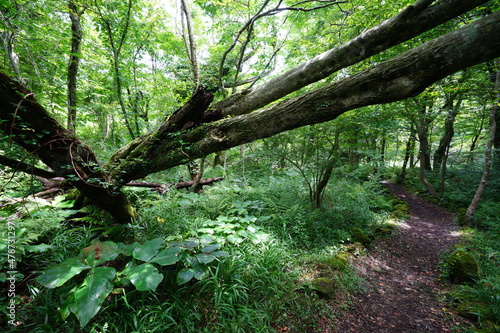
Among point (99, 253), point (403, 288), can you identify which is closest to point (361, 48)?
point (403, 288)

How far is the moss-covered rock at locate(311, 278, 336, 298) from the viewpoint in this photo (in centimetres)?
280

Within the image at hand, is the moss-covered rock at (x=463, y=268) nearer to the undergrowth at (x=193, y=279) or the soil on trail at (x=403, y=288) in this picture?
the soil on trail at (x=403, y=288)

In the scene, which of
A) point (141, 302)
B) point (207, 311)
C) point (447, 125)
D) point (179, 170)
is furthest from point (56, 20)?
point (447, 125)

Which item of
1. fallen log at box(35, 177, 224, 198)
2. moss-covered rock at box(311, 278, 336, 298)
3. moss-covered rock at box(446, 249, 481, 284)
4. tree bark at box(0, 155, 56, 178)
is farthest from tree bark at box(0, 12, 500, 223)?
moss-covered rock at box(446, 249, 481, 284)

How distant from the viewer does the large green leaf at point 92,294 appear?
1.53m

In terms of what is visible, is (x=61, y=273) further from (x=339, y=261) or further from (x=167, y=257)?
(x=339, y=261)

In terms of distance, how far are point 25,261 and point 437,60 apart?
5.04 metres

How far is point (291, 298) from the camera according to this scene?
8.49 feet

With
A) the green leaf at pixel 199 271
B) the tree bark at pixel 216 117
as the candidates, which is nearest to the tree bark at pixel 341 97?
the tree bark at pixel 216 117

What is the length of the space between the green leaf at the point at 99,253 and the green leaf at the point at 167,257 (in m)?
0.40

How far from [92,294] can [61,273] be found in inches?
15.5

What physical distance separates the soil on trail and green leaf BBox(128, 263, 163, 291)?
82.5 inches

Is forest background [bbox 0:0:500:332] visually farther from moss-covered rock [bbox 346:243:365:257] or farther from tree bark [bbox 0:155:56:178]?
moss-covered rock [bbox 346:243:365:257]

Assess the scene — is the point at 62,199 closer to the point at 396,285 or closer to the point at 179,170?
the point at 179,170
